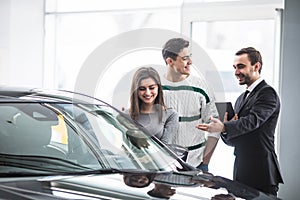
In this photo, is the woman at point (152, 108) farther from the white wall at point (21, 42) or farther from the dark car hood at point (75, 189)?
the white wall at point (21, 42)

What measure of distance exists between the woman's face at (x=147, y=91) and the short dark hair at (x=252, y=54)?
35.6 inches

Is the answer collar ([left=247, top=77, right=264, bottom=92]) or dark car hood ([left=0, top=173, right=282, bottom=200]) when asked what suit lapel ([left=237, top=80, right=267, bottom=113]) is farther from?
dark car hood ([left=0, top=173, right=282, bottom=200])

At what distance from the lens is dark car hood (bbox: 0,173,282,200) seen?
2215mm

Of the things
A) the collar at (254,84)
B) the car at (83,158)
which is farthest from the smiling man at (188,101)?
the car at (83,158)

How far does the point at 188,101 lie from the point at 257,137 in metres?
0.64

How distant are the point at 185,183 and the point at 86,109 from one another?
820 mm

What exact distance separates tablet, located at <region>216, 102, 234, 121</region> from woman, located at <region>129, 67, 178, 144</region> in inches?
17.1

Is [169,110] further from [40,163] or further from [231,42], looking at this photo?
[40,163]

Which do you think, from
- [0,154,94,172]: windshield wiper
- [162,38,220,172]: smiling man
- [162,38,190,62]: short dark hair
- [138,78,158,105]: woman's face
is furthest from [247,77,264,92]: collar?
[0,154,94,172]: windshield wiper

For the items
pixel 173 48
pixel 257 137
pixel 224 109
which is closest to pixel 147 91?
pixel 173 48

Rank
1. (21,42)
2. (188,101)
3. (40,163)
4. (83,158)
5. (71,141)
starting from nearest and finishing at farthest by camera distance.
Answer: (40,163) → (83,158) → (71,141) → (188,101) → (21,42)

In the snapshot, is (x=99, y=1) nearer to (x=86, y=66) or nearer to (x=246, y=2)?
(x=86, y=66)

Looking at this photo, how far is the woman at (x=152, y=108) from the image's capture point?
4.41 metres

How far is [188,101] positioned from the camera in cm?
457
